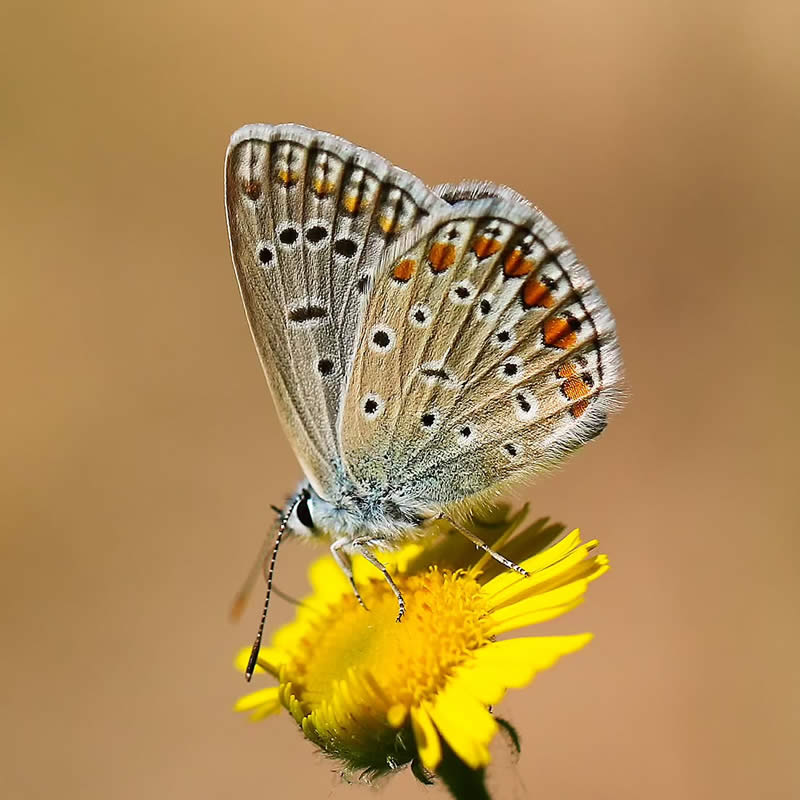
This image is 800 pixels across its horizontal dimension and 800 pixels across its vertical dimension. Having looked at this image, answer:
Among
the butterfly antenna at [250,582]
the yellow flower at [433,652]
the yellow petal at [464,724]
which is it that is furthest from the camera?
the butterfly antenna at [250,582]

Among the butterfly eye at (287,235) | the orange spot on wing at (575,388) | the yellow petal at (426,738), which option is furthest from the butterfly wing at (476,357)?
the yellow petal at (426,738)

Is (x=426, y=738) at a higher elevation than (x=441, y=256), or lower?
lower

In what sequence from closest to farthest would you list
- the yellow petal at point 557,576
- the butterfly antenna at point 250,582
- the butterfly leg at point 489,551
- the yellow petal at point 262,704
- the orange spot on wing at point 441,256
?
the yellow petal at point 557,576
the butterfly leg at point 489,551
the orange spot on wing at point 441,256
the yellow petal at point 262,704
the butterfly antenna at point 250,582

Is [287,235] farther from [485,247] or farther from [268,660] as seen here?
[268,660]

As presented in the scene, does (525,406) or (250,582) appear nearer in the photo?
(525,406)

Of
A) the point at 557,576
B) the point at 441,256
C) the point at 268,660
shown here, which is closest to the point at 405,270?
the point at 441,256

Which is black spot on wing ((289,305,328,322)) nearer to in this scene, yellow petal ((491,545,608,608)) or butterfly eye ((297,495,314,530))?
butterfly eye ((297,495,314,530))

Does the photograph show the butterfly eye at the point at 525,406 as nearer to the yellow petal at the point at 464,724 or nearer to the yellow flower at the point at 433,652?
the yellow flower at the point at 433,652
